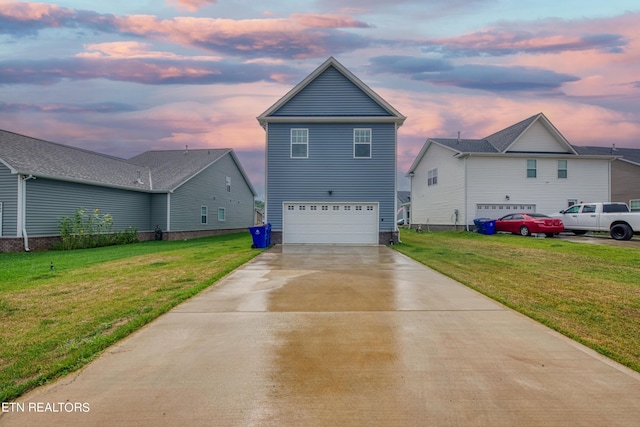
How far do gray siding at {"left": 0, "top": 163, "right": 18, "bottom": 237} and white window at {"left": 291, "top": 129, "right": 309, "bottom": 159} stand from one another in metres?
12.3

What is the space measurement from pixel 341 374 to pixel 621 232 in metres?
19.8

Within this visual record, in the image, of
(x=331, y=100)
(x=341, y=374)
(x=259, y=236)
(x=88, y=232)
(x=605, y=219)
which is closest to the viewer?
(x=341, y=374)

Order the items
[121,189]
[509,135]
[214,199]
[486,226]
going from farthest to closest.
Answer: [214,199] < [509,135] < [486,226] < [121,189]

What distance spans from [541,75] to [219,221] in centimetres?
2441

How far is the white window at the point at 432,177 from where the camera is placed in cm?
2891

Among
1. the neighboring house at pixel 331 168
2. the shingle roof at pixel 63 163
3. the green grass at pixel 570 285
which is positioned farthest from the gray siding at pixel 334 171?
the shingle roof at pixel 63 163

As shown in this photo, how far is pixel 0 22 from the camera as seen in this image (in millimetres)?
14320

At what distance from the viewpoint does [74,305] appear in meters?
5.89

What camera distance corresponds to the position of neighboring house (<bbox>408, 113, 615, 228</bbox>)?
24.1m

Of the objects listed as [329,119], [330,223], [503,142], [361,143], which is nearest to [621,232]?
[503,142]

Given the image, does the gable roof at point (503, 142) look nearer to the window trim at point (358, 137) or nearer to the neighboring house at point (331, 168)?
the neighboring house at point (331, 168)

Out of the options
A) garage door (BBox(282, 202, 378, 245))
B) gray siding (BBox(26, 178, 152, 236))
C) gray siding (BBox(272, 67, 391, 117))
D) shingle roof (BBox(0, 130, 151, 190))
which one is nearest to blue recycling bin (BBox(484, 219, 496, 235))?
garage door (BBox(282, 202, 378, 245))

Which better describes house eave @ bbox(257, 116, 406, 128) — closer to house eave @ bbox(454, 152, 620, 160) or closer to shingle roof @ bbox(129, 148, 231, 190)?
house eave @ bbox(454, 152, 620, 160)

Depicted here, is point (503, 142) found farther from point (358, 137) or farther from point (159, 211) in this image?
point (159, 211)
